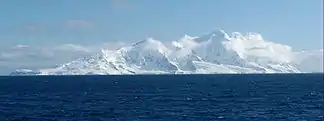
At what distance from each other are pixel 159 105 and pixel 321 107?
30890 millimetres

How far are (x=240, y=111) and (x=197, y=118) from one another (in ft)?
45.8

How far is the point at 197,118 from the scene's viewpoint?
83.5 m

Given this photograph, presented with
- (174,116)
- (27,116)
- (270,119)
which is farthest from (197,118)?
(27,116)

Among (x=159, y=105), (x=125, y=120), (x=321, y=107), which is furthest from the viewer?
(x=159, y=105)

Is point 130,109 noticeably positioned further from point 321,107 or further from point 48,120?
point 321,107

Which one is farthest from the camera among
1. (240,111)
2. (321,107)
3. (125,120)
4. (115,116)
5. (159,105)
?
(159,105)

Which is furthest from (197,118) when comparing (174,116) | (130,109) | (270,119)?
(130,109)

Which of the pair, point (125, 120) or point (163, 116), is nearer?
point (125, 120)

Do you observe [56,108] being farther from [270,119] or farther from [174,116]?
[270,119]

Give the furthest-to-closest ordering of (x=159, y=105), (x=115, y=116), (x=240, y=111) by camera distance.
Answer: (x=159, y=105), (x=240, y=111), (x=115, y=116)

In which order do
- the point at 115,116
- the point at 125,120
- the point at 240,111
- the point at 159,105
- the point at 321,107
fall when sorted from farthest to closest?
1. the point at 159,105
2. the point at 321,107
3. the point at 240,111
4. the point at 115,116
5. the point at 125,120

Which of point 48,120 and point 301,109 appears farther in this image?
point 301,109

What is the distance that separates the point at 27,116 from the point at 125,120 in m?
17.4

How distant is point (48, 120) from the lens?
81688 millimetres
